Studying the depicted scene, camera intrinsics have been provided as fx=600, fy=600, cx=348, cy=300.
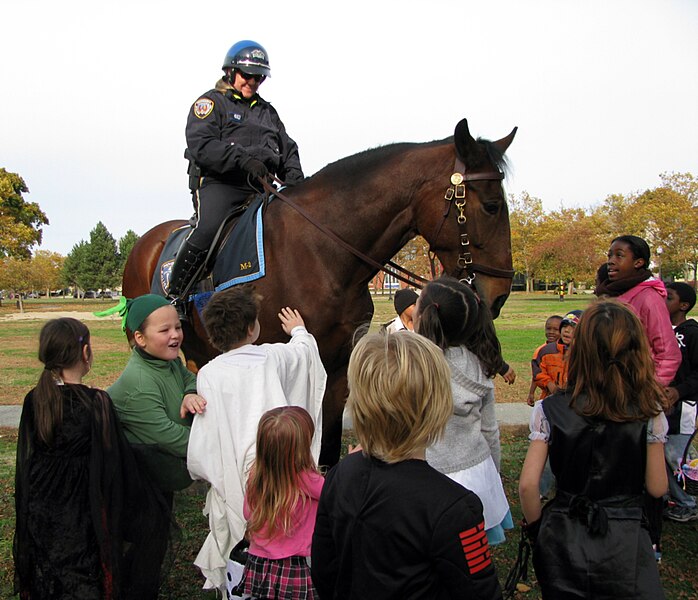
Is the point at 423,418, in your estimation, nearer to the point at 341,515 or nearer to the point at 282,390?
the point at 341,515

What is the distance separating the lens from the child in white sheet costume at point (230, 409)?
9.80ft

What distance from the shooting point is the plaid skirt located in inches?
96.2

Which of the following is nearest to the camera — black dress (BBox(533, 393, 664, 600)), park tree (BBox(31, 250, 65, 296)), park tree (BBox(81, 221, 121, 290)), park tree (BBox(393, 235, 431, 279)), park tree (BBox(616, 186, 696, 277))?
black dress (BBox(533, 393, 664, 600))

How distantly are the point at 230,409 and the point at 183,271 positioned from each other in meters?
1.98

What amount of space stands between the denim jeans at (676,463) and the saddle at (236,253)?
11.5 ft

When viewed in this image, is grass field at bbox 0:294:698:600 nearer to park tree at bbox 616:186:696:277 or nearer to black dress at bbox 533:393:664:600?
black dress at bbox 533:393:664:600

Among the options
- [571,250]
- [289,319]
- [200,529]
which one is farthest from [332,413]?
[571,250]

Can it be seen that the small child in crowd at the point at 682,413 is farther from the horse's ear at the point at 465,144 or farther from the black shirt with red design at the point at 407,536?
the black shirt with red design at the point at 407,536

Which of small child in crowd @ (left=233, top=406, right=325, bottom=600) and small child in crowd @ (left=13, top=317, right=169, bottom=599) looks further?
small child in crowd @ (left=13, top=317, right=169, bottom=599)

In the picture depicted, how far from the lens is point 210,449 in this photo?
10.0ft

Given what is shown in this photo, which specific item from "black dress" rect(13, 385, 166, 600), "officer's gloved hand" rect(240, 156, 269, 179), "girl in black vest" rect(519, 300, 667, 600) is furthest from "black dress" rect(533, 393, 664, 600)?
"officer's gloved hand" rect(240, 156, 269, 179)

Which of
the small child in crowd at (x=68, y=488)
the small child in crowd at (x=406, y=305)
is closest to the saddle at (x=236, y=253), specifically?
the small child in crowd at (x=68, y=488)

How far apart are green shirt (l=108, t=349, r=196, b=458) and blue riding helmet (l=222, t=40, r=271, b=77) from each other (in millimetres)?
2594

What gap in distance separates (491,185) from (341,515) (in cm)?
294
